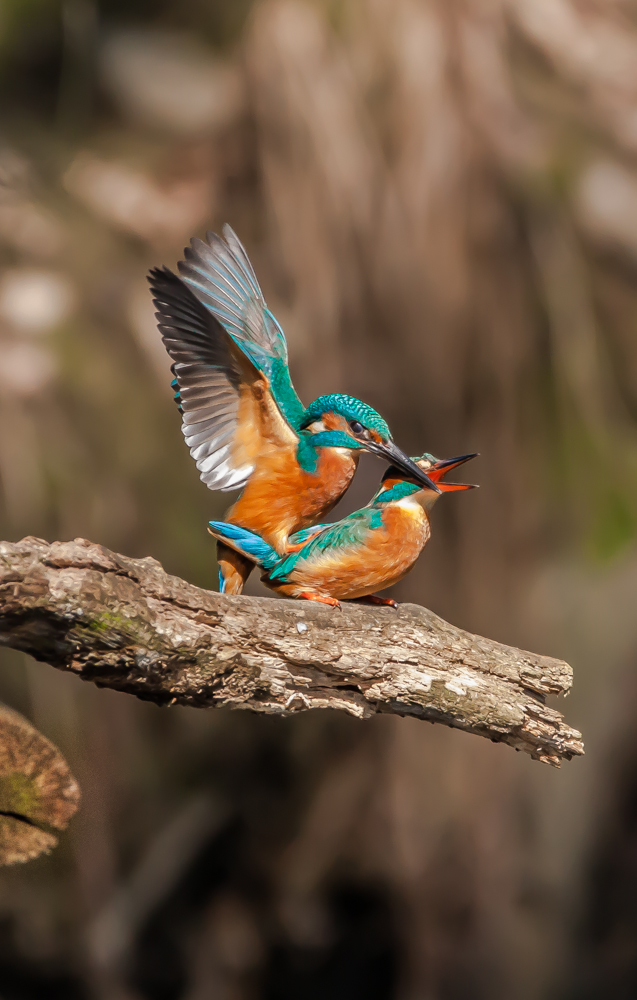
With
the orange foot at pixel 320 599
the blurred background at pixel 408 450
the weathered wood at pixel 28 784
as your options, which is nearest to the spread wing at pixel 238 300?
the orange foot at pixel 320 599

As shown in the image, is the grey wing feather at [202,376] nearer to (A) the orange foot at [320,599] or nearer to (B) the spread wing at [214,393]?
(B) the spread wing at [214,393]

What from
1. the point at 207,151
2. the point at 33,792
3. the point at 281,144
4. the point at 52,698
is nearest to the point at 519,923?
the point at 52,698

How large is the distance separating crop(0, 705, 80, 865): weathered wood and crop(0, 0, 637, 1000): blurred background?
1485 mm

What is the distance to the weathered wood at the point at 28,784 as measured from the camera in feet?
2.67

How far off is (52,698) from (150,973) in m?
0.86

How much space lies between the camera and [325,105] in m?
2.46

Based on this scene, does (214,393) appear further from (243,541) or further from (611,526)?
(611,526)

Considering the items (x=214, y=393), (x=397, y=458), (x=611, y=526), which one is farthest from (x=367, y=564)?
(x=611, y=526)

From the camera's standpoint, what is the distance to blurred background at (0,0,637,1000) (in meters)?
2.40

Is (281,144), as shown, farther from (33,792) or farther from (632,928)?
(632,928)

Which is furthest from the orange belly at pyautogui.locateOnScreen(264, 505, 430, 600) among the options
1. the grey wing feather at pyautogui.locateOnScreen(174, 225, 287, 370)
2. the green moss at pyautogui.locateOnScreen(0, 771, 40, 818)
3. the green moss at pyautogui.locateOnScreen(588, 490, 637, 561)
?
the green moss at pyautogui.locateOnScreen(588, 490, 637, 561)

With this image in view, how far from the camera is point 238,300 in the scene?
1.10 m

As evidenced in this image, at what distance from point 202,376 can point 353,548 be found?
0.85ft

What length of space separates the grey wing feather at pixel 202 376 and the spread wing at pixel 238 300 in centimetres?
10
